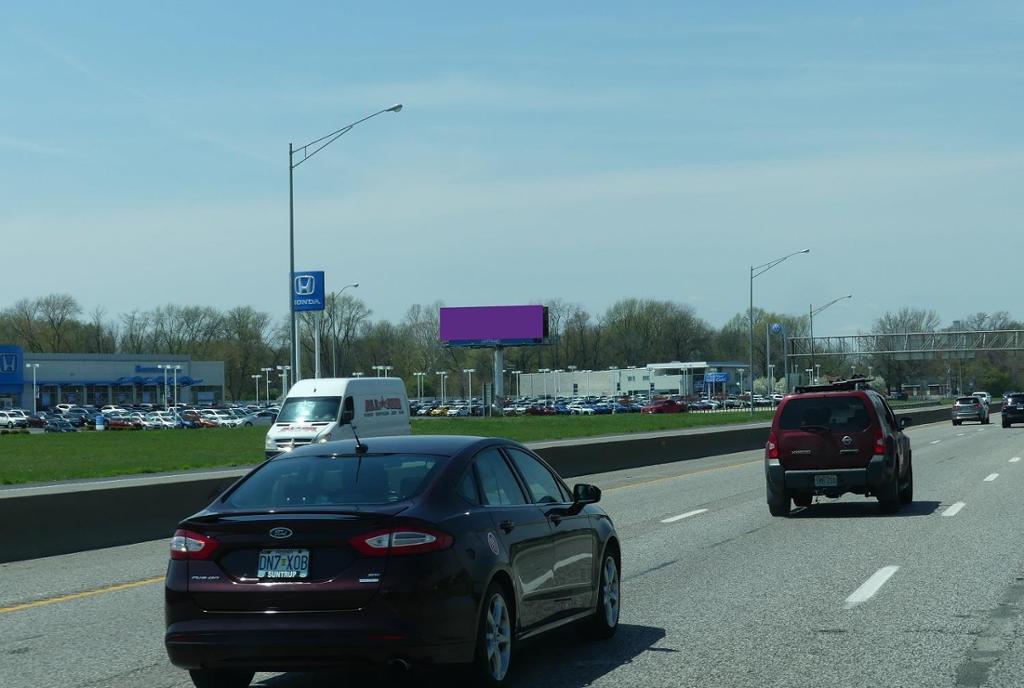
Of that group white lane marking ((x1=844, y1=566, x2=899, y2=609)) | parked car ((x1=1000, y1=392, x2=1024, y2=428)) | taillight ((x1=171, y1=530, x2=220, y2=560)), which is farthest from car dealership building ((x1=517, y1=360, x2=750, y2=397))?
taillight ((x1=171, y1=530, x2=220, y2=560))

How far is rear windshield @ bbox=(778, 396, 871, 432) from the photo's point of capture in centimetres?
1927

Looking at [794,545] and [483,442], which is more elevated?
[483,442]

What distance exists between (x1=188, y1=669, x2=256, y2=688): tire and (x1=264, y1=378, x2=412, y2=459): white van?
26.0m

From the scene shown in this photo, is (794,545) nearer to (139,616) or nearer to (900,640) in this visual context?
(900,640)

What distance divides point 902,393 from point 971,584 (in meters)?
157

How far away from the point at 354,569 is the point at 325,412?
27948mm

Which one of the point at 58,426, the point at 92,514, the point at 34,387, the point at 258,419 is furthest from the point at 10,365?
the point at 92,514

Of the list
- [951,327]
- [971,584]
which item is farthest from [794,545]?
[951,327]

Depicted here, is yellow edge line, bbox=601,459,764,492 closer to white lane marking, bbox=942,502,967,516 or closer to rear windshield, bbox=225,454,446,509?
white lane marking, bbox=942,502,967,516

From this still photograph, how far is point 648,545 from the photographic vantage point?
622 inches

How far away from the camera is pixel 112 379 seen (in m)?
143

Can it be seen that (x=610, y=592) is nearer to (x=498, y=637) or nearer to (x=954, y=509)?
(x=498, y=637)

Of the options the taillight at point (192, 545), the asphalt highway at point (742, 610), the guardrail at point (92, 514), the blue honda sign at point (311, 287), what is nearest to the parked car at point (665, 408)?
the blue honda sign at point (311, 287)

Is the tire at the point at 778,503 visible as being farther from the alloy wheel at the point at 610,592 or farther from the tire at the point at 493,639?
the tire at the point at 493,639
